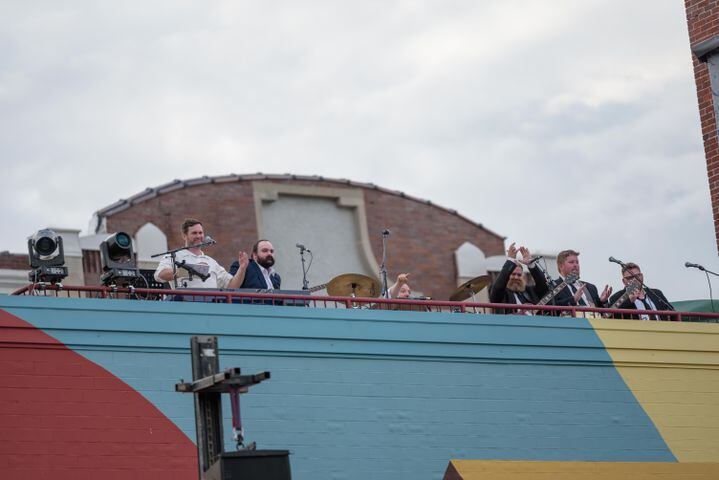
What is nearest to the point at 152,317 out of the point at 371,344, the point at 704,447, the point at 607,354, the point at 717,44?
the point at 371,344

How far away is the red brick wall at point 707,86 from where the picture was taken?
1870 centimetres

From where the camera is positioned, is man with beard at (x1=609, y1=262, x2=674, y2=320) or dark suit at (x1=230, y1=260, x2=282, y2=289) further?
man with beard at (x1=609, y1=262, x2=674, y2=320)

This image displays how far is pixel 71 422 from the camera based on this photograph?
1263 centimetres

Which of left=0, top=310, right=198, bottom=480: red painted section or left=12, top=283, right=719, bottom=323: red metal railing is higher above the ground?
left=12, top=283, right=719, bottom=323: red metal railing

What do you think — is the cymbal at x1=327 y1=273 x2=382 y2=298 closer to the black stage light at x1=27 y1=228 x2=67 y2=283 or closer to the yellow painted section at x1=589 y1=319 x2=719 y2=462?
the yellow painted section at x1=589 y1=319 x2=719 y2=462

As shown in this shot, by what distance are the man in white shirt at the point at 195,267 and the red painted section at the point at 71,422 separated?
1548 millimetres

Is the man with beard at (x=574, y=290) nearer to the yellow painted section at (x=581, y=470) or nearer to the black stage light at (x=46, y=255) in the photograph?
the yellow painted section at (x=581, y=470)

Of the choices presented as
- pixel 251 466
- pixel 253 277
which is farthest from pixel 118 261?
pixel 251 466

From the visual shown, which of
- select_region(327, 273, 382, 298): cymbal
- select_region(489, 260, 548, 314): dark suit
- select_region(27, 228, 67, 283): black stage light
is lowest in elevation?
select_region(489, 260, 548, 314): dark suit

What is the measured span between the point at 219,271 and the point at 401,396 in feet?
7.88

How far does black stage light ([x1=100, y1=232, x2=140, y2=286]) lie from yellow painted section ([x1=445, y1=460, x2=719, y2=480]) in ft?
12.7

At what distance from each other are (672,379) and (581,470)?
1.78 meters

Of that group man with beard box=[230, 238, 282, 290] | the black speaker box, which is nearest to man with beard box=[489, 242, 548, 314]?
man with beard box=[230, 238, 282, 290]

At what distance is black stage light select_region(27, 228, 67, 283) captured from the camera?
1291 centimetres
